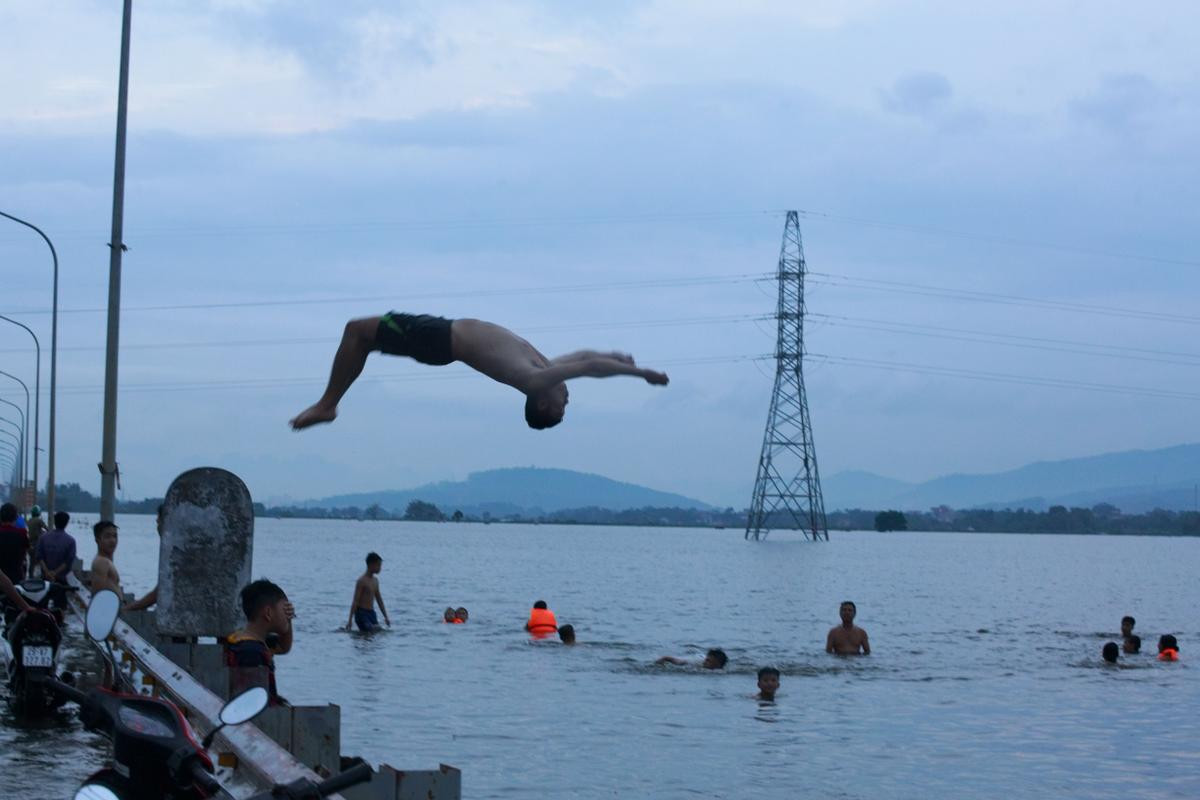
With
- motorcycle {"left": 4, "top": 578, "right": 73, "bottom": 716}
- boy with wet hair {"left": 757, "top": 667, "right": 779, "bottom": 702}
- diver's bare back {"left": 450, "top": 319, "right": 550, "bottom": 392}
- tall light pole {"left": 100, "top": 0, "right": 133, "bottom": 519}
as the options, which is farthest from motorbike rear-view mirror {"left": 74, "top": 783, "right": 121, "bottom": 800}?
boy with wet hair {"left": 757, "top": 667, "right": 779, "bottom": 702}

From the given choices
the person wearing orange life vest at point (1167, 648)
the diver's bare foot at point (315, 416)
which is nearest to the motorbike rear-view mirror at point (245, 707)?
the diver's bare foot at point (315, 416)

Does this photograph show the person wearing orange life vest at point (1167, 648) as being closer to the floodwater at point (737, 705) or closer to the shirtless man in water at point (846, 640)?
the floodwater at point (737, 705)

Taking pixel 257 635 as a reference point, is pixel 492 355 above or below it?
above

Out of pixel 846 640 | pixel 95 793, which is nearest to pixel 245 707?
pixel 95 793

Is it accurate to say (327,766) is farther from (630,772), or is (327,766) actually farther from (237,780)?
(630,772)

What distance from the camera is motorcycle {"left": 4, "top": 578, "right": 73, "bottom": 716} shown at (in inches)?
570

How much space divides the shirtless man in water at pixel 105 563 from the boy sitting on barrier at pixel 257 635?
648 centimetres

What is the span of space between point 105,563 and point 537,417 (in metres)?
11.1

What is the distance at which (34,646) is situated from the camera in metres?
14.6

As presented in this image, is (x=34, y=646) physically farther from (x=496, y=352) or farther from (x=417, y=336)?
(x=496, y=352)

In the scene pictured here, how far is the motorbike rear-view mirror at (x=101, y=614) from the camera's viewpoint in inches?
282

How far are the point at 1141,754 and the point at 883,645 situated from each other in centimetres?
2018

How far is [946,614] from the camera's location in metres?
60.9

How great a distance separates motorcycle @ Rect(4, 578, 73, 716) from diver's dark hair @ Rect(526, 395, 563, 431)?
973 cm
